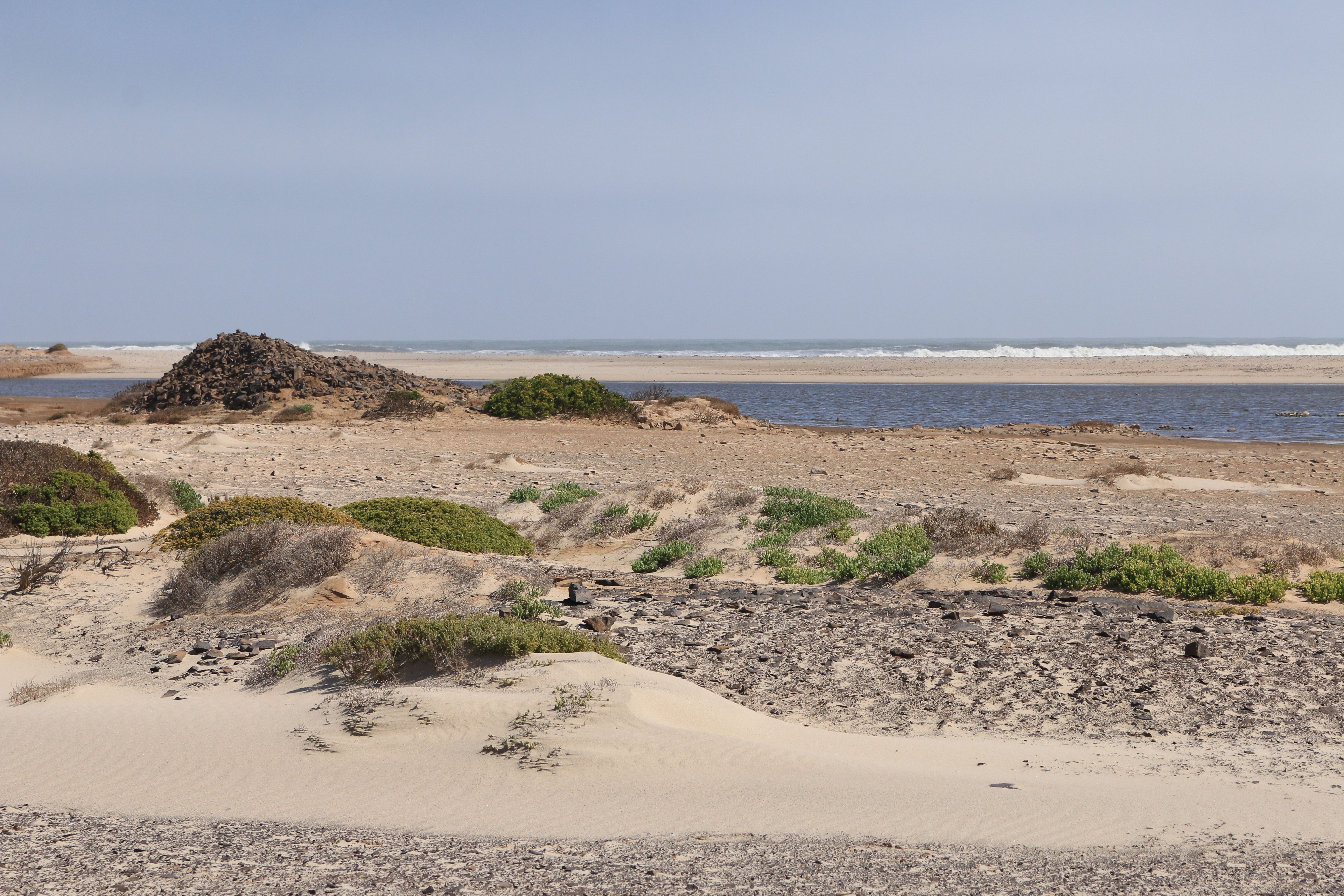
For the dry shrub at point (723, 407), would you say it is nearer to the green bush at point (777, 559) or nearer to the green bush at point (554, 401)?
the green bush at point (554, 401)

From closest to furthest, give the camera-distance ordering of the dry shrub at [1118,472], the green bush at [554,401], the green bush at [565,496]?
1. the green bush at [565,496]
2. the dry shrub at [1118,472]
3. the green bush at [554,401]

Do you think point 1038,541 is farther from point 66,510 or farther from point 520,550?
point 66,510

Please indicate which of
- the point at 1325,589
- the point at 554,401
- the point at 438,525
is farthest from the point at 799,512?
the point at 554,401

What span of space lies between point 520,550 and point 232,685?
534cm

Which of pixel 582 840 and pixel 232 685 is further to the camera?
pixel 232 685

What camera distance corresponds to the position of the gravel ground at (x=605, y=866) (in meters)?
4.30

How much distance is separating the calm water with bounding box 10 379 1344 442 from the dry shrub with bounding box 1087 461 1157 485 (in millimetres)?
11365

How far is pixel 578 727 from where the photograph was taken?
6098mm

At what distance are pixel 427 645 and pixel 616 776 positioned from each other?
1925 mm

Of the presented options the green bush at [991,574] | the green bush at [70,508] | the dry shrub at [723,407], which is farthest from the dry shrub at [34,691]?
the dry shrub at [723,407]

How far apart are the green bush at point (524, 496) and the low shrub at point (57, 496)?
5.12m

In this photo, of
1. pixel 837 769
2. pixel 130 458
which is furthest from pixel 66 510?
pixel 837 769

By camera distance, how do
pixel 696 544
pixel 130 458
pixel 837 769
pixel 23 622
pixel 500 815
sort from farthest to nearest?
pixel 130 458
pixel 696 544
pixel 23 622
pixel 837 769
pixel 500 815

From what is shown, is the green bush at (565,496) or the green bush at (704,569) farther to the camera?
the green bush at (565,496)
